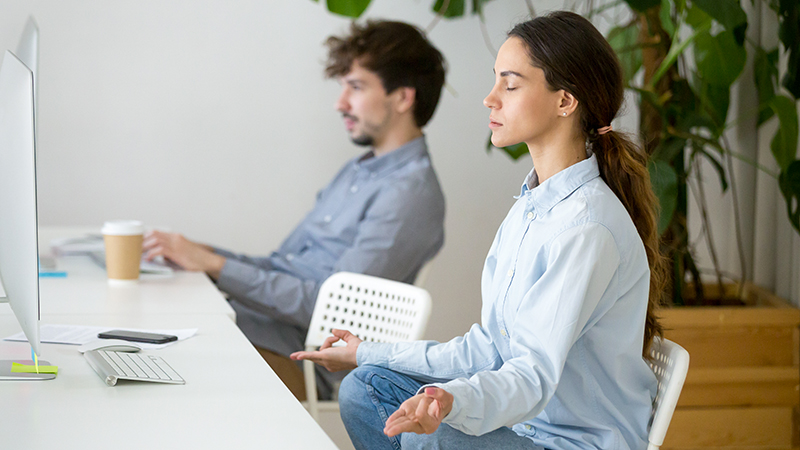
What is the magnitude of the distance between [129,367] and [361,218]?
119 centimetres

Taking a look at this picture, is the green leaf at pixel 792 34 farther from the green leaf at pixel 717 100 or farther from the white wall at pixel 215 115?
the white wall at pixel 215 115

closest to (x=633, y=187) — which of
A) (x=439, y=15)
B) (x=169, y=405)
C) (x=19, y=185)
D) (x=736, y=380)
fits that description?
(x=169, y=405)

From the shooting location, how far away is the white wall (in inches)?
115

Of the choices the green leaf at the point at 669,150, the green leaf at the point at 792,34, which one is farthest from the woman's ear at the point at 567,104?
the green leaf at the point at 792,34

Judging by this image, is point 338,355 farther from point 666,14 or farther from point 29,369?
point 666,14

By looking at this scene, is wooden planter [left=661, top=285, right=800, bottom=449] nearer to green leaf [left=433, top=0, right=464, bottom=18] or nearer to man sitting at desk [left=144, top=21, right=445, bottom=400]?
man sitting at desk [left=144, top=21, right=445, bottom=400]

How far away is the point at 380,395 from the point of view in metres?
1.22

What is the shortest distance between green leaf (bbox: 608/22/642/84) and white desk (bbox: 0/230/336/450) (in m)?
1.61

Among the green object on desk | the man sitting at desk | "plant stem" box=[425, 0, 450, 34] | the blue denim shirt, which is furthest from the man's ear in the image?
the green object on desk

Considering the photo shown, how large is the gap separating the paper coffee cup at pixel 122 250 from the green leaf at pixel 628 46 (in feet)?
4.90

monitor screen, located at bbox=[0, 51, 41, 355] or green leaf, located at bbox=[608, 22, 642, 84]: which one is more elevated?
green leaf, located at bbox=[608, 22, 642, 84]

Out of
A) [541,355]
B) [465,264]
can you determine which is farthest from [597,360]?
[465,264]

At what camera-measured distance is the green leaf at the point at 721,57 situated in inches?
84.2

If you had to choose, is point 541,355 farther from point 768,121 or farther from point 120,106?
point 120,106
